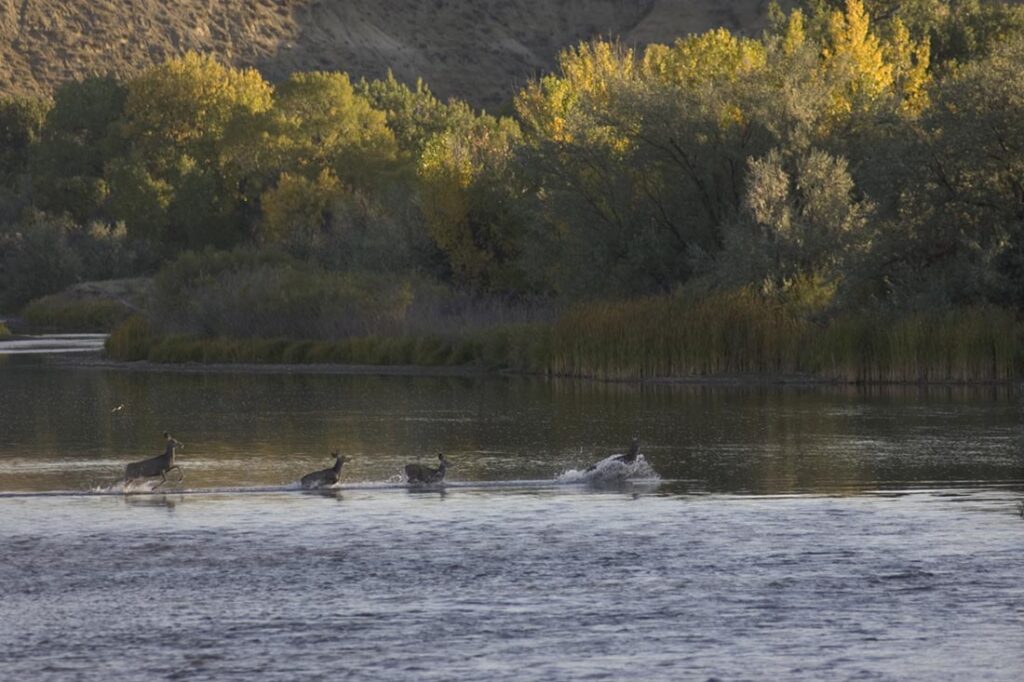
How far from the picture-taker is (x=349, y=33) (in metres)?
152

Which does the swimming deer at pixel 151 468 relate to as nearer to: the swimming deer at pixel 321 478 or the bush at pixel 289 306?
the swimming deer at pixel 321 478

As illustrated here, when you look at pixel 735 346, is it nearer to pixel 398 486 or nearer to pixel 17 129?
pixel 398 486

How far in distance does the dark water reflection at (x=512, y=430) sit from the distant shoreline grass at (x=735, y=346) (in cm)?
140

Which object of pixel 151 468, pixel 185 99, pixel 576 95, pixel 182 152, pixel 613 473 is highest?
pixel 185 99

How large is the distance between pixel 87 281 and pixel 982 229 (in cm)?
5717

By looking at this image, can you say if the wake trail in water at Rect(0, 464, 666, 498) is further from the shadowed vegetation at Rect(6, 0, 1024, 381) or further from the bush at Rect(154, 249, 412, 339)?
the bush at Rect(154, 249, 412, 339)

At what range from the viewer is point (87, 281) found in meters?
94.9

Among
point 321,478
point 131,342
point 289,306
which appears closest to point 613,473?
point 321,478

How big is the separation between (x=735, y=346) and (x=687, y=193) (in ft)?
32.2

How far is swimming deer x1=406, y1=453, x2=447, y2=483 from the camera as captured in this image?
84.4 ft

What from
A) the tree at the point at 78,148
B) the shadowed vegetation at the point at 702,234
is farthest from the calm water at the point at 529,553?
the tree at the point at 78,148

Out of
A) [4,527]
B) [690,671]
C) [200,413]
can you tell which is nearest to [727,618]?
[690,671]

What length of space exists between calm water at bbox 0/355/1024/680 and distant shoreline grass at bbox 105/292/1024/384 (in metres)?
8.12

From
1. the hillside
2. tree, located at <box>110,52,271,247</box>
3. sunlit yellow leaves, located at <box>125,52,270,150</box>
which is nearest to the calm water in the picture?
tree, located at <box>110,52,271,247</box>
